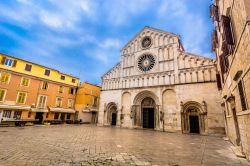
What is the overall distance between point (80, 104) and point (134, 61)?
44.7 ft

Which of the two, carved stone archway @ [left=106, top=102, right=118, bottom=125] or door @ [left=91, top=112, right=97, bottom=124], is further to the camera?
door @ [left=91, top=112, right=97, bottom=124]

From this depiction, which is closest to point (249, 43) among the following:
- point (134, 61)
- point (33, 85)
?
point (134, 61)

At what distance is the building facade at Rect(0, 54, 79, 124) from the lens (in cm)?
1800

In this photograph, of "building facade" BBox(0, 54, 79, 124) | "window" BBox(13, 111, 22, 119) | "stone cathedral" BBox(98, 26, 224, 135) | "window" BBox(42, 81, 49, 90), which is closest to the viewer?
"stone cathedral" BBox(98, 26, 224, 135)

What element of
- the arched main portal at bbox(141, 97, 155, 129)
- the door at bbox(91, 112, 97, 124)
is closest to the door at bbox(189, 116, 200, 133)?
the arched main portal at bbox(141, 97, 155, 129)

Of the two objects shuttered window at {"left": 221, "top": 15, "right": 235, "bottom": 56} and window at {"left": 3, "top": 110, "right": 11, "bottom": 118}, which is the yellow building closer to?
window at {"left": 3, "top": 110, "right": 11, "bottom": 118}

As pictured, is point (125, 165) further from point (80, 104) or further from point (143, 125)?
point (80, 104)

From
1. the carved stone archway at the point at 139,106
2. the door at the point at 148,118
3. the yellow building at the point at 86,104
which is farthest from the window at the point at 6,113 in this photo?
→ the door at the point at 148,118

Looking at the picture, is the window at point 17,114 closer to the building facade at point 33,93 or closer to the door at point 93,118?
the building facade at point 33,93

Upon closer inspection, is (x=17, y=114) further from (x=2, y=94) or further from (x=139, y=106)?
(x=139, y=106)

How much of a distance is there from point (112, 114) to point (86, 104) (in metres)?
6.43

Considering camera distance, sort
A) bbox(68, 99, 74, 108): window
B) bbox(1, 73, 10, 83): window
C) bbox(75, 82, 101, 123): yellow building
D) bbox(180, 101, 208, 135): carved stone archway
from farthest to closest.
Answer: bbox(75, 82, 101, 123): yellow building < bbox(68, 99, 74, 108): window < bbox(1, 73, 10, 83): window < bbox(180, 101, 208, 135): carved stone archway

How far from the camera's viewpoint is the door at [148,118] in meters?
19.4

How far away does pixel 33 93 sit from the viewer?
2066 cm
